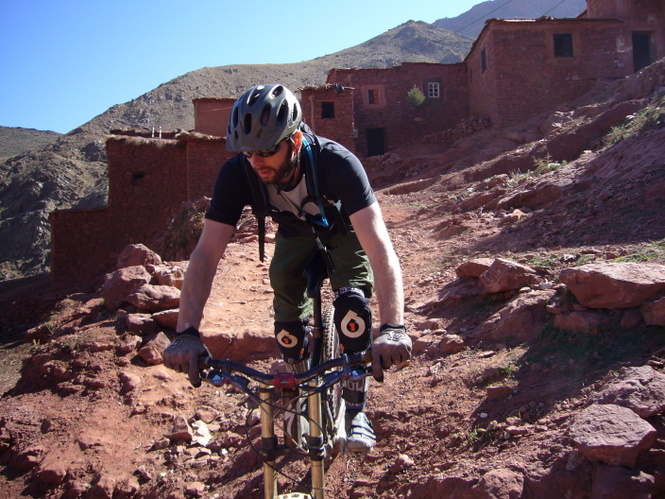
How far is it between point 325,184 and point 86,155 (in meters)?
32.9

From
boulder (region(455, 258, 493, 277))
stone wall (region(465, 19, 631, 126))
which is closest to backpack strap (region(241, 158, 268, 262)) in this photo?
boulder (region(455, 258, 493, 277))

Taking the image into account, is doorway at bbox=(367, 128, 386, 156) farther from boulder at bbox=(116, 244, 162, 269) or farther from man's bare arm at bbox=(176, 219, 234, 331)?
man's bare arm at bbox=(176, 219, 234, 331)

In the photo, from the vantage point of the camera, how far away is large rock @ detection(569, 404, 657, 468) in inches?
98.7

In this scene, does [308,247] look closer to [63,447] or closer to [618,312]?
[618,312]

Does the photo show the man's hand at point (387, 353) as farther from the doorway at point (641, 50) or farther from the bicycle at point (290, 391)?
the doorway at point (641, 50)

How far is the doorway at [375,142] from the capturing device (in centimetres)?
2528

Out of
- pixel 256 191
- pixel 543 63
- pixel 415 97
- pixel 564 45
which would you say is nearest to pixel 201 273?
pixel 256 191

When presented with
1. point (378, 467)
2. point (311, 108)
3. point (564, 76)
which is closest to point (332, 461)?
point (378, 467)

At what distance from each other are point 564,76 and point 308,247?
1996 centimetres

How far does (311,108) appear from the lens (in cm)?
2005

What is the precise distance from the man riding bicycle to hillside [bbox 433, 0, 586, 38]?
295 feet

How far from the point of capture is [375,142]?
2544 cm

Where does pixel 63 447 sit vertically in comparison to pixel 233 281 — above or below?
below

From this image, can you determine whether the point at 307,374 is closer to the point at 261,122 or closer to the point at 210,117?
the point at 261,122
